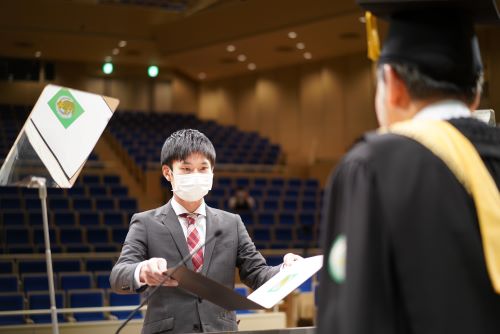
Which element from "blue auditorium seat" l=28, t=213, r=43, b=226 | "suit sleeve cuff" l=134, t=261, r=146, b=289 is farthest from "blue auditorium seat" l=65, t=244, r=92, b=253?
"suit sleeve cuff" l=134, t=261, r=146, b=289

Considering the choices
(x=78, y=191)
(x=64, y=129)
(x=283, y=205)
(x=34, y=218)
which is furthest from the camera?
(x=283, y=205)

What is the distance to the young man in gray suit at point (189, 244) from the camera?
2.63 m

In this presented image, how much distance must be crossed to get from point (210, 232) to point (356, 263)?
5.47ft

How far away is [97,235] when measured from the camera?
34.2 ft

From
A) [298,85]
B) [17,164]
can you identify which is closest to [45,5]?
[298,85]

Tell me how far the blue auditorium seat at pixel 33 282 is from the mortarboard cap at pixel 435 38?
23.3 ft

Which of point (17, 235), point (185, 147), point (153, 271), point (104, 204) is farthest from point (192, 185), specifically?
point (104, 204)

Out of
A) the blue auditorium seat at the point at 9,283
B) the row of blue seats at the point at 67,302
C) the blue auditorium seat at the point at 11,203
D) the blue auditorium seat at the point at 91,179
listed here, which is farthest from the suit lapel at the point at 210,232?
the blue auditorium seat at the point at 91,179

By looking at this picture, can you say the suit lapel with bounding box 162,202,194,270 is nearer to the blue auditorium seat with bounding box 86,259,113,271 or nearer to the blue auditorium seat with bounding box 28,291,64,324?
the blue auditorium seat with bounding box 28,291,64,324

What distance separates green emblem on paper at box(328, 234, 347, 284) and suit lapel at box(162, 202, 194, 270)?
5.03ft

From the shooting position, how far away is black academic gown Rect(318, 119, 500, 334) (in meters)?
1.17

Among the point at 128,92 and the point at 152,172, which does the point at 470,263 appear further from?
the point at 128,92

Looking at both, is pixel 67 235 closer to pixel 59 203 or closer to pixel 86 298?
pixel 59 203

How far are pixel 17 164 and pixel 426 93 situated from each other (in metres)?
1.96
